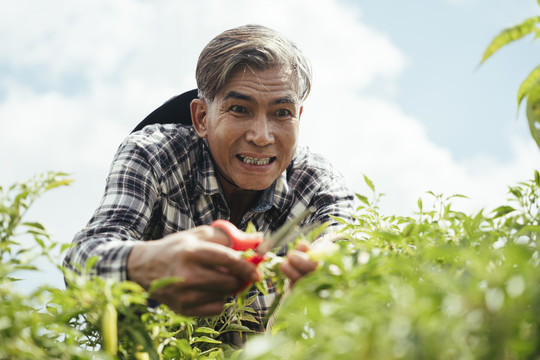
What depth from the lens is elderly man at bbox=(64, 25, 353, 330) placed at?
7.07 feet

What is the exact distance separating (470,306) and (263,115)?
69.7 inches

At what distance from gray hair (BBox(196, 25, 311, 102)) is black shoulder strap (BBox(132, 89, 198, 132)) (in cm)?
29

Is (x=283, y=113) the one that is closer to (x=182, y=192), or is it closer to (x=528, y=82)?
(x=182, y=192)

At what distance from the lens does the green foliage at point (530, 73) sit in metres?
0.98

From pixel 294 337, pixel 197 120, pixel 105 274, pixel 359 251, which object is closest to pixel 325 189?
pixel 197 120

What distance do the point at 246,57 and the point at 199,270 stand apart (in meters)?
1.49

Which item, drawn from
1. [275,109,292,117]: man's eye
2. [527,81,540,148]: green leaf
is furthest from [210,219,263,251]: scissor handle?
[275,109,292,117]: man's eye

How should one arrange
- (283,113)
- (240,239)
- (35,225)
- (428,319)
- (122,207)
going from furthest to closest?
(283,113), (122,207), (240,239), (35,225), (428,319)

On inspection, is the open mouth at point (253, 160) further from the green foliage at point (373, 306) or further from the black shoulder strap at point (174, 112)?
the green foliage at point (373, 306)

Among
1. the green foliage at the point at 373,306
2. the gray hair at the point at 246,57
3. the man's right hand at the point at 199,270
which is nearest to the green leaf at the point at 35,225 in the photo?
the green foliage at the point at 373,306

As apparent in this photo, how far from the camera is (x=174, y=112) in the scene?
2.89 metres

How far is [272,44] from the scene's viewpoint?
2.41 m

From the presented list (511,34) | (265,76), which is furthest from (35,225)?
(265,76)

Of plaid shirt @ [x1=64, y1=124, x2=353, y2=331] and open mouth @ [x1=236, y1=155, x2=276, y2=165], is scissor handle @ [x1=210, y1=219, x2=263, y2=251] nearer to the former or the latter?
plaid shirt @ [x1=64, y1=124, x2=353, y2=331]
